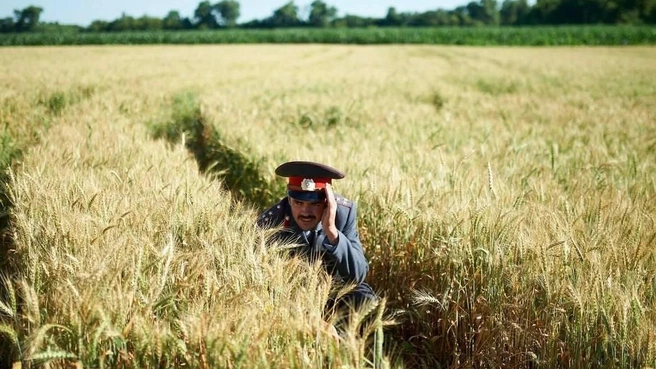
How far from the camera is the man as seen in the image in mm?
2182

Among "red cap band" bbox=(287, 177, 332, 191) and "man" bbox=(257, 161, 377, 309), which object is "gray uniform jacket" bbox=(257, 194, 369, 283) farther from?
"red cap band" bbox=(287, 177, 332, 191)

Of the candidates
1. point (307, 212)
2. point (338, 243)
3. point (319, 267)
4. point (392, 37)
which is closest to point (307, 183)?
point (307, 212)

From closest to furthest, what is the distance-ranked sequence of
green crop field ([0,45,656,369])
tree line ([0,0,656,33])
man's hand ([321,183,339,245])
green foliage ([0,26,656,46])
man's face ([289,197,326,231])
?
green crop field ([0,45,656,369])
man's hand ([321,183,339,245])
man's face ([289,197,326,231])
green foliage ([0,26,656,46])
tree line ([0,0,656,33])

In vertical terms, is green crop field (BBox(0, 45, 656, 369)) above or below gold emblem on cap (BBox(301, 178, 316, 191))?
below

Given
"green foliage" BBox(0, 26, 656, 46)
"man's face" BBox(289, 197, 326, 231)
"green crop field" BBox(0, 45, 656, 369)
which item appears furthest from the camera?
"green foliage" BBox(0, 26, 656, 46)

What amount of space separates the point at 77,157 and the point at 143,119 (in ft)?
9.19

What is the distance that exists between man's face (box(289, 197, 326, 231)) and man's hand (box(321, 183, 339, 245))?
0.22 ft

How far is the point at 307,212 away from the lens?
2.28 meters

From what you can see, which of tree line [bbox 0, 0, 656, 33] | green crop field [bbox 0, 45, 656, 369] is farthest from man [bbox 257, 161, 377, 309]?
tree line [bbox 0, 0, 656, 33]

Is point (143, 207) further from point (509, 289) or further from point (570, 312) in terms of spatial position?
point (570, 312)

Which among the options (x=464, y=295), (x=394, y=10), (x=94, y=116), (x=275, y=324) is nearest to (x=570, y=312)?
(x=464, y=295)

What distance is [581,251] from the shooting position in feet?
5.97

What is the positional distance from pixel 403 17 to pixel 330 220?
326ft

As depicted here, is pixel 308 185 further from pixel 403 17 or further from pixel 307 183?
pixel 403 17
